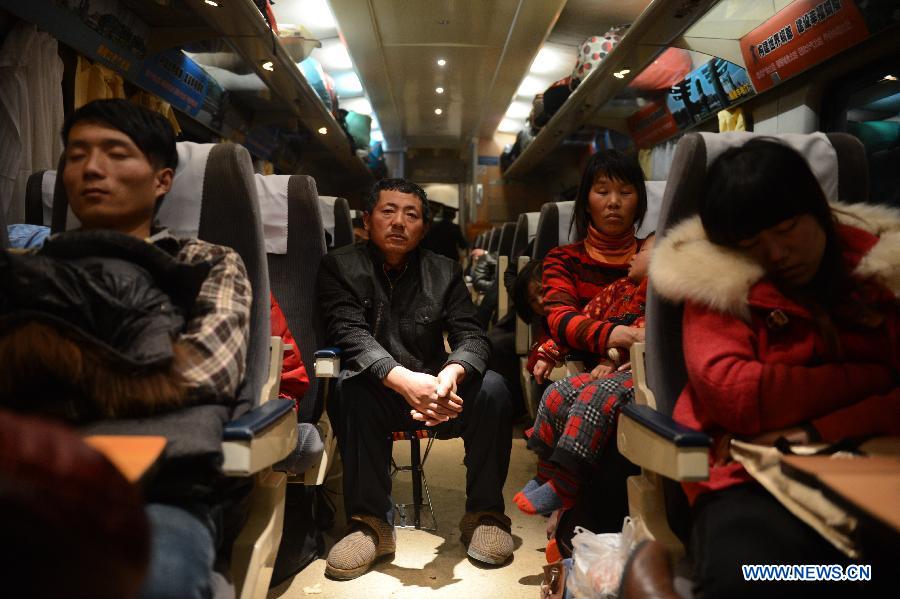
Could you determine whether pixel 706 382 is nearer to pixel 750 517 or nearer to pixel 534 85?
pixel 750 517

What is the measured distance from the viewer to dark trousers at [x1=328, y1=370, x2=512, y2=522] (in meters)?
2.06

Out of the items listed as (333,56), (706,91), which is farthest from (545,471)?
(333,56)

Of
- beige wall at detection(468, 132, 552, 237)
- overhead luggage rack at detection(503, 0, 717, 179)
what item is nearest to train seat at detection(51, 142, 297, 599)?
overhead luggage rack at detection(503, 0, 717, 179)

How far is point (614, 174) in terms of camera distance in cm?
230

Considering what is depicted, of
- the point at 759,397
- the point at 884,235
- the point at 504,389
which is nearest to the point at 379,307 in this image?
the point at 504,389

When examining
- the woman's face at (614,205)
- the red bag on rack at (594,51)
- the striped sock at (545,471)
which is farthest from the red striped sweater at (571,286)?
the red bag on rack at (594,51)

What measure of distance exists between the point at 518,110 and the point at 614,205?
728cm

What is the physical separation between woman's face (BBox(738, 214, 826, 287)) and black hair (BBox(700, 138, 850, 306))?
0.06ft

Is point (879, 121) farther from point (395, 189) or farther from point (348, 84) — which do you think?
point (348, 84)

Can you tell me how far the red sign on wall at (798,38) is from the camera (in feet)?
8.95

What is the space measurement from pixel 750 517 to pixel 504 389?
1.16 metres

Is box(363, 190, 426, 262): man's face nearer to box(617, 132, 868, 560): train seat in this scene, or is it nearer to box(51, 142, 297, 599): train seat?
box(51, 142, 297, 599): train seat

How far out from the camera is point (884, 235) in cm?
133

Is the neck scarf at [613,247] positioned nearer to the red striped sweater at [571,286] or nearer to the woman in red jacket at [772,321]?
the red striped sweater at [571,286]
